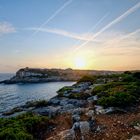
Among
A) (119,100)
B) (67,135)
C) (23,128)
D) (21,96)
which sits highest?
(119,100)

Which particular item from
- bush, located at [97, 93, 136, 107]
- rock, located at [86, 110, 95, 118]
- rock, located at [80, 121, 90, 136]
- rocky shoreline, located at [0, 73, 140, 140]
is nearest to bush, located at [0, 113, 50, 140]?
rocky shoreline, located at [0, 73, 140, 140]

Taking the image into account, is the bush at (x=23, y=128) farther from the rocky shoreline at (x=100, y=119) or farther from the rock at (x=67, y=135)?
the rock at (x=67, y=135)

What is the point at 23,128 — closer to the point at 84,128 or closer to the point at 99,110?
the point at 84,128

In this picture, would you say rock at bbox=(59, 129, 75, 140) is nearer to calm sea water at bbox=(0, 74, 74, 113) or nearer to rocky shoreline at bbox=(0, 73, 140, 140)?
rocky shoreline at bbox=(0, 73, 140, 140)

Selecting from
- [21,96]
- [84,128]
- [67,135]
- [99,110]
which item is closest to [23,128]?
[67,135]

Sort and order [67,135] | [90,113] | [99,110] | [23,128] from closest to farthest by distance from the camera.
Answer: [67,135]
[23,128]
[90,113]
[99,110]

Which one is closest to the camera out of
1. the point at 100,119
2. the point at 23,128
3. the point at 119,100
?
the point at 23,128

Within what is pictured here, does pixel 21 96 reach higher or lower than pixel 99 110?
lower

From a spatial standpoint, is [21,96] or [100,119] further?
[21,96]

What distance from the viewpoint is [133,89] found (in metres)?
19.9

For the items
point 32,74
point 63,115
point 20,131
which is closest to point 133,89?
point 63,115

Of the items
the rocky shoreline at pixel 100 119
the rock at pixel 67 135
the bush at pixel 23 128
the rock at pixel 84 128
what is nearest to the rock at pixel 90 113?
the rocky shoreline at pixel 100 119

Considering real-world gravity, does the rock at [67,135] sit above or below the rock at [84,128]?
below

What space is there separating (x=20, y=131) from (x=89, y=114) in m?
5.26
